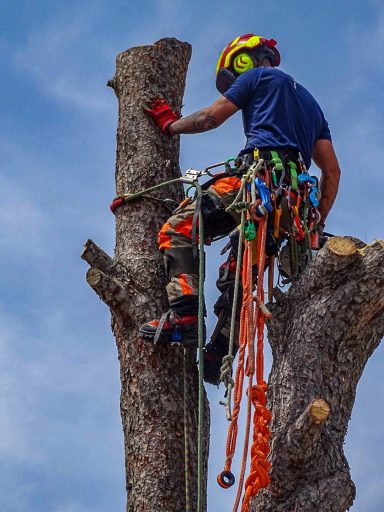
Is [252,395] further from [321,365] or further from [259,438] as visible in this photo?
[321,365]

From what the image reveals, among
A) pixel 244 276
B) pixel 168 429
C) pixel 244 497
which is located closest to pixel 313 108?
pixel 244 276

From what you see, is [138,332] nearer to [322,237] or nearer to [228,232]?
[228,232]

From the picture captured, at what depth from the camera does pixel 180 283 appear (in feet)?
20.7

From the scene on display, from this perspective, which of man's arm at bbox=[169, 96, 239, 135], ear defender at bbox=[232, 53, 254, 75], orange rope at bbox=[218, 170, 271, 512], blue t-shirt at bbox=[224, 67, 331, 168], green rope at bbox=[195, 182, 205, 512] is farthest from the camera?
ear defender at bbox=[232, 53, 254, 75]

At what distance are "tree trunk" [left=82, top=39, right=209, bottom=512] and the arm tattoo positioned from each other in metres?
0.16

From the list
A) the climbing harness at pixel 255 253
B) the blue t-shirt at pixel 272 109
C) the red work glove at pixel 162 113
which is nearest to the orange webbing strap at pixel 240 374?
the climbing harness at pixel 255 253

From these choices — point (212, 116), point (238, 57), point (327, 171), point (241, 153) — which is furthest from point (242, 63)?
point (327, 171)

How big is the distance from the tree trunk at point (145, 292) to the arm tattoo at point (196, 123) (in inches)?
6.1

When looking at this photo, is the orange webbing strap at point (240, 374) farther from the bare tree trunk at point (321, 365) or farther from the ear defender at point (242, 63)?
the ear defender at point (242, 63)

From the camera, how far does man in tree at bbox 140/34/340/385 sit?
635 centimetres

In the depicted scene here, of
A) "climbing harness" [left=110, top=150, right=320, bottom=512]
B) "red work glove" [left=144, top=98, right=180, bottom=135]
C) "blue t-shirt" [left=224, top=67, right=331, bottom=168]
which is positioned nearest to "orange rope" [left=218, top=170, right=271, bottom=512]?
"climbing harness" [left=110, top=150, right=320, bottom=512]

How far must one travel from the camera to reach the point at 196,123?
6934 millimetres

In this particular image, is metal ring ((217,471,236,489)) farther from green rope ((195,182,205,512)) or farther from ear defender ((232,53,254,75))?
ear defender ((232,53,254,75))

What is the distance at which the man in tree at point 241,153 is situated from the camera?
6.35m
